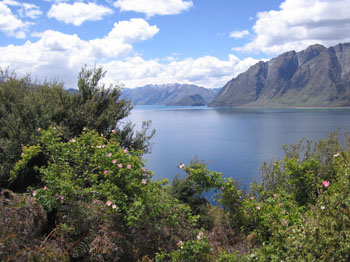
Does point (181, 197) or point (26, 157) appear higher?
point (26, 157)

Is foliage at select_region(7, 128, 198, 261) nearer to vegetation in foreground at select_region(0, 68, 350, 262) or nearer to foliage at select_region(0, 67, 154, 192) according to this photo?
vegetation in foreground at select_region(0, 68, 350, 262)

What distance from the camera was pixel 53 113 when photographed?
8289 millimetres

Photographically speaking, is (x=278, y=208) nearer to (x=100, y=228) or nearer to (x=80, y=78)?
(x=100, y=228)

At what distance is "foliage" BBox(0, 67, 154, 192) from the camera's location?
6.46m

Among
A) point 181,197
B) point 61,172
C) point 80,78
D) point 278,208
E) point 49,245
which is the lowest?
point 181,197

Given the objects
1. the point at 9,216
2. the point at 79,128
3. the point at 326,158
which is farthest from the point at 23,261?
the point at 326,158

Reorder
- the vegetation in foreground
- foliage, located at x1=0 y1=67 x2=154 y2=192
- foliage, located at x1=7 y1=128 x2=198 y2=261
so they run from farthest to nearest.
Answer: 1. foliage, located at x1=0 y1=67 x2=154 y2=192
2. foliage, located at x1=7 y1=128 x2=198 y2=261
3. the vegetation in foreground

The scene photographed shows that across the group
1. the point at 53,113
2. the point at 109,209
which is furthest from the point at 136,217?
the point at 53,113

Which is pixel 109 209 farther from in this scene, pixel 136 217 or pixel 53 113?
pixel 53 113

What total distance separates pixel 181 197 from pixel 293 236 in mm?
6836

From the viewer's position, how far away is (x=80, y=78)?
35.3 feet

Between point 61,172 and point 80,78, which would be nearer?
point 61,172

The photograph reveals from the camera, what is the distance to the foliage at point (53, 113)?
6.46m

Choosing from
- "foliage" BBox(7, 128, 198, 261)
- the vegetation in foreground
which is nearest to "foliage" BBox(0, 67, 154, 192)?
the vegetation in foreground
